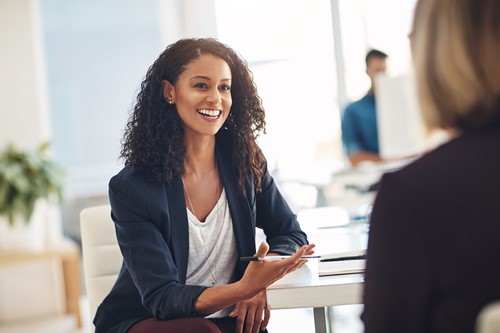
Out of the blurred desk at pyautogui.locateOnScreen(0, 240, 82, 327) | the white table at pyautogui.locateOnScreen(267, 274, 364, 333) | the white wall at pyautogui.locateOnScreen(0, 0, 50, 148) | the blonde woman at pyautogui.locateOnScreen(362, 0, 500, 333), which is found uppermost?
the white wall at pyautogui.locateOnScreen(0, 0, 50, 148)

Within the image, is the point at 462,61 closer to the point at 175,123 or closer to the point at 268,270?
the point at 268,270

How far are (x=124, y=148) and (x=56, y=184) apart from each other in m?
3.32

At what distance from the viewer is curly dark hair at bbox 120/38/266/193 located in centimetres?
188

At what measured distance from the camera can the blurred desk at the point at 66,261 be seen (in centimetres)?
487

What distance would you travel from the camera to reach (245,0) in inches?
259

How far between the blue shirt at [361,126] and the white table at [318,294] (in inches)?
133

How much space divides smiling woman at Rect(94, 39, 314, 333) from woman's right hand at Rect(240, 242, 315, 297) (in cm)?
6

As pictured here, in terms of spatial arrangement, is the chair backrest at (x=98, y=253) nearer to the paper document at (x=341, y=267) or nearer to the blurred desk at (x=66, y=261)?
the paper document at (x=341, y=267)

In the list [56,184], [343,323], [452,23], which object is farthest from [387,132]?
[56,184]

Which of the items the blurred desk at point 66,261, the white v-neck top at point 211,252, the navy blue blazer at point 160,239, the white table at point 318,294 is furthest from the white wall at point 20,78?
the white table at point 318,294

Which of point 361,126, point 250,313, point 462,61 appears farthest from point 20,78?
point 462,61

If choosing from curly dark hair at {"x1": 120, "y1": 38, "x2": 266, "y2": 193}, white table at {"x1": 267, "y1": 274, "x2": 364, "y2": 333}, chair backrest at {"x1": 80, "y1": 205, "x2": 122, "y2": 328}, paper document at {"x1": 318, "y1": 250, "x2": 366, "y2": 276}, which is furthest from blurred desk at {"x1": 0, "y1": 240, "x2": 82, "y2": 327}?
white table at {"x1": 267, "y1": 274, "x2": 364, "y2": 333}

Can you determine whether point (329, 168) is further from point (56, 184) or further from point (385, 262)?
point (385, 262)

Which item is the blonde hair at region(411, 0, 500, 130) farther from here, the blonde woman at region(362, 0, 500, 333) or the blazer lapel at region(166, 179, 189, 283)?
the blazer lapel at region(166, 179, 189, 283)
